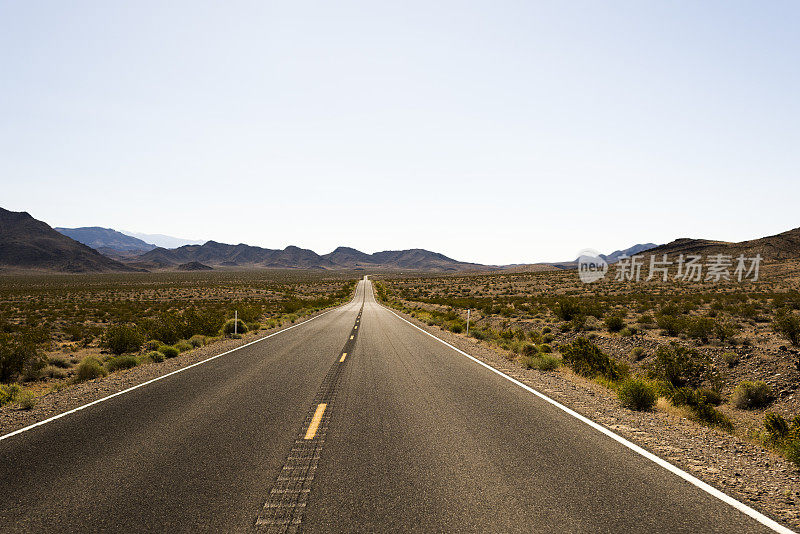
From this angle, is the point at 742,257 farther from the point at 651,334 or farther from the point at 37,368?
the point at 37,368

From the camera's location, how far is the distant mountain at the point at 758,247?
92.3 m

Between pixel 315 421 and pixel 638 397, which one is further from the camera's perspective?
pixel 638 397

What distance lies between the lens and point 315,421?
6.53m

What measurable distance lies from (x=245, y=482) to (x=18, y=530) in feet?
6.25

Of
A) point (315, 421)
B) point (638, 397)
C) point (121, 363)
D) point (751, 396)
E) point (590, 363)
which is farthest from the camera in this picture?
point (121, 363)

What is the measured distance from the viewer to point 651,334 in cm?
1934

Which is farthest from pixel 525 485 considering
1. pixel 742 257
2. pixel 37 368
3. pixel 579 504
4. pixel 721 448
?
pixel 742 257

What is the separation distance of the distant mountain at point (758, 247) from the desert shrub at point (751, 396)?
105 metres

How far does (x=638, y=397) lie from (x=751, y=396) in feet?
16.6

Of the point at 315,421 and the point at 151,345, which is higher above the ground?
the point at 315,421

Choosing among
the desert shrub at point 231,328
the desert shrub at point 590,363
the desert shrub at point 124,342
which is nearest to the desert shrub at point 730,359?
the desert shrub at point 590,363

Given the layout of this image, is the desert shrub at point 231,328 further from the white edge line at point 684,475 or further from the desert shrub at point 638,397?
the desert shrub at point 638,397

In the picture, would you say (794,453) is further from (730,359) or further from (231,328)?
(231,328)

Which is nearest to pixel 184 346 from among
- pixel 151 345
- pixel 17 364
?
pixel 151 345
